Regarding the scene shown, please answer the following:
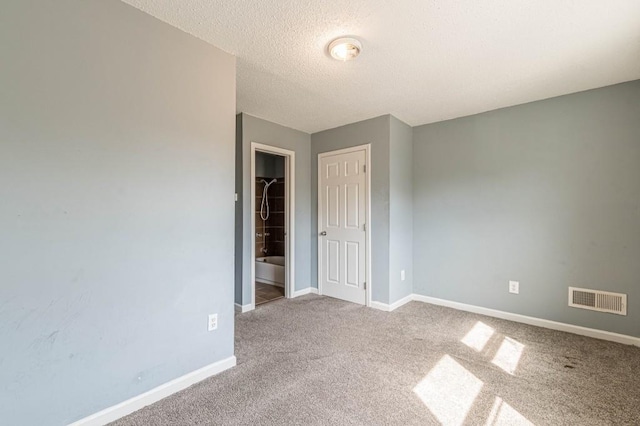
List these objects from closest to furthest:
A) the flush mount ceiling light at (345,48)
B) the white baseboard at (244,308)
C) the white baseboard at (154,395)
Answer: the white baseboard at (154,395) → the flush mount ceiling light at (345,48) → the white baseboard at (244,308)

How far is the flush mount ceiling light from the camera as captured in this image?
198 centimetres

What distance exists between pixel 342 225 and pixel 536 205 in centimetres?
A: 216

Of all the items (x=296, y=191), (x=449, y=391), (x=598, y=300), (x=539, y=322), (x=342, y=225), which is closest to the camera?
(x=449, y=391)

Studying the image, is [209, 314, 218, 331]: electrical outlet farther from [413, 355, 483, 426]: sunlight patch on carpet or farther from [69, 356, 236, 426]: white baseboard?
[413, 355, 483, 426]: sunlight patch on carpet

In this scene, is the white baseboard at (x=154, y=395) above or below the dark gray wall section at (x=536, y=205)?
below

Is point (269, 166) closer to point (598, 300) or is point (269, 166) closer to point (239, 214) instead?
point (239, 214)

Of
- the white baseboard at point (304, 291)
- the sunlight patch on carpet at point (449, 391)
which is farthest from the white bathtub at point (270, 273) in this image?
the sunlight patch on carpet at point (449, 391)

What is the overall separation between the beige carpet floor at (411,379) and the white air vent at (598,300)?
0.98 feet

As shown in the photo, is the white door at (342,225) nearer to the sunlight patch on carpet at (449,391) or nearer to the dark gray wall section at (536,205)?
the dark gray wall section at (536,205)

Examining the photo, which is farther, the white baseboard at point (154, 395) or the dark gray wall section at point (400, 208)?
the dark gray wall section at point (400, 208)

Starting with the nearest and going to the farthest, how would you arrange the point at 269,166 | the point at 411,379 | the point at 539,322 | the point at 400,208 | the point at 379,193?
1. the point at 411,379
2. the point at 539,322
3. the point at 379,193
4. the point at 400,208
5. the point at 269,166

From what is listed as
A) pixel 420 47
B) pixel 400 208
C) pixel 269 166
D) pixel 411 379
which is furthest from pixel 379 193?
pixel 269 166

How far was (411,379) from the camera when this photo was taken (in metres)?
2.03

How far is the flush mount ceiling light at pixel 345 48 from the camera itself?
198 cm
